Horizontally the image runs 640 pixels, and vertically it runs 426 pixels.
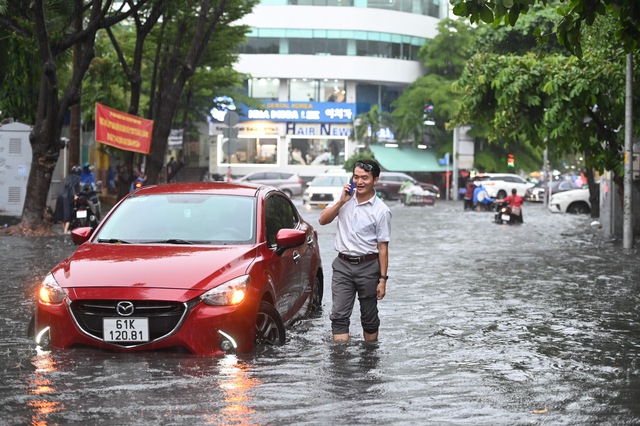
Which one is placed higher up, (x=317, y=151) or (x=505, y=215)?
(x=317, y=151)

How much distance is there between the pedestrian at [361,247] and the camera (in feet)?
29.6

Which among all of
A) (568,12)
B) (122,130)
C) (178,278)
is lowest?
(178,278)

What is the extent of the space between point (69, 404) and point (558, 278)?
10957mm

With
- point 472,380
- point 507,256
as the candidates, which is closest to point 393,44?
point 507,256

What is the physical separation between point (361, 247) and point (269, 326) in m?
0.99

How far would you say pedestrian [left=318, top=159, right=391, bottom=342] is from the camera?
9.03m

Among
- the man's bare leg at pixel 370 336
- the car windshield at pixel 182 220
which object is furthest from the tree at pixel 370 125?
the man's bare leg at pixel 370 336

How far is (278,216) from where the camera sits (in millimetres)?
10211

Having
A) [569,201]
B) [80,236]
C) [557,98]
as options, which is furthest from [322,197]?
[80,236]

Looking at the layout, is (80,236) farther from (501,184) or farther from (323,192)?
(501,184)

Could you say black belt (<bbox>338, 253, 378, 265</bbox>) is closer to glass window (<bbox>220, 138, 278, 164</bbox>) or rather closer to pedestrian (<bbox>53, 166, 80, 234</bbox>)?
pedestrian (<bbox>53, 166, 80, 234</bbox>)

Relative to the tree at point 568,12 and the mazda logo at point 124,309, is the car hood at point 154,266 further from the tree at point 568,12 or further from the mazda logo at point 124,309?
the tree at point 568,12

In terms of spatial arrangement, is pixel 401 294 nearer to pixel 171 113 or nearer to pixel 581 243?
pixel 581 243

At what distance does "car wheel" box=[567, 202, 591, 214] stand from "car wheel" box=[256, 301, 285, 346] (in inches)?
1420
